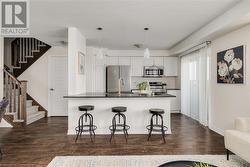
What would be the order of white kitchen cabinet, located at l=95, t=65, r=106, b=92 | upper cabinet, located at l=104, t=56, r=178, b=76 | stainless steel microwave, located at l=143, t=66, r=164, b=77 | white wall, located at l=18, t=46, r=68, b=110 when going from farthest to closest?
1. upper cabinet, located at l=104, t=56, r=178, b=76
2. stainless steel microwave, located at l=143, t=66, r=164, b=77
3. white kitchen cabinet, located at l=95, t=65, r=106, b=92
4. white wall, located at l=18, t=46, r=68, b=110

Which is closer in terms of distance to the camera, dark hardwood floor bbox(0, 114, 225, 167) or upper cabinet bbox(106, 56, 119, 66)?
dark hardwood floor bbox(0, 114, 225, 167)

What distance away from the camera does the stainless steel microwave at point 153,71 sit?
806 centimetres

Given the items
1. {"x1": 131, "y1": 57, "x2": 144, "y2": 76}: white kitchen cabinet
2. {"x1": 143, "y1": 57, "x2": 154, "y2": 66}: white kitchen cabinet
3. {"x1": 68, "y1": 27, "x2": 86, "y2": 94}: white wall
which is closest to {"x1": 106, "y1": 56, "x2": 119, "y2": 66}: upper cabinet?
{"x1": 131, "y1": 57, "x2": 144, "y2": 76}: white kitchen cabinet

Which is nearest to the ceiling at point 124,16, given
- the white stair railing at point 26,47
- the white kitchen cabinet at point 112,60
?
the white stair railing at point 26,47

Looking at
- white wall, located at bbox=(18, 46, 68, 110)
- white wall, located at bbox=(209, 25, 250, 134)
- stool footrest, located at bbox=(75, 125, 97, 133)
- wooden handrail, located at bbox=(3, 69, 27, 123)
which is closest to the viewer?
white wall, located at bbox=(209, 25, 250, 134)

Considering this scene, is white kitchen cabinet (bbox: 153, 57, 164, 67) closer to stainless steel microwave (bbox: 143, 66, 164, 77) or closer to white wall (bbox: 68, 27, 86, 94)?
stainless steel microwave (bbox: 143, 66, 164, 77)

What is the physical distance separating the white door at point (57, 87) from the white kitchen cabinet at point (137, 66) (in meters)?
2.71

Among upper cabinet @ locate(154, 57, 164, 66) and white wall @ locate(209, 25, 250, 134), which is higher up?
upper cabinet @ locate(154, 57, 164, 66)

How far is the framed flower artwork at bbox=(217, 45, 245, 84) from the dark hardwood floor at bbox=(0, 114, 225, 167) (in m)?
1.36

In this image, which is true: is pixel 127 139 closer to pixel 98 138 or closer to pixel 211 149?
pixel 98 138

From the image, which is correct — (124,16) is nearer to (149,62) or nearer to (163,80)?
(149,62)

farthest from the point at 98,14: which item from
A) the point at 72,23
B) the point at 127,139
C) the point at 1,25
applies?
the point at 127,139

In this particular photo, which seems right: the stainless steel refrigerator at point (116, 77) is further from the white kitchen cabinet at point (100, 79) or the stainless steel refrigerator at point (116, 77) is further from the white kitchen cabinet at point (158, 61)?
the white kitchen cabinet at point (158, 61)

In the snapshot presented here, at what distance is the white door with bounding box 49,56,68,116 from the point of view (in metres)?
7.30
